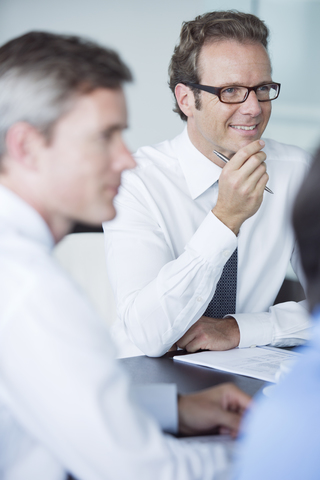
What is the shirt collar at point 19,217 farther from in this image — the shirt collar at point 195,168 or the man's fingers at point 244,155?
the shirt collar at point 195,168

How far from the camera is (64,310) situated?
66 cm

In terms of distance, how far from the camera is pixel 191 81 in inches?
72.4

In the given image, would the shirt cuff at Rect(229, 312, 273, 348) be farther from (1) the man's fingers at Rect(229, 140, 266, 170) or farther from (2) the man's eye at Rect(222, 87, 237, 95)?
(2) the man's eye at Rect(222, 87, 237, 95)

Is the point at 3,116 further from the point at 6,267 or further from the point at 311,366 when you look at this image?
the point at 311,366

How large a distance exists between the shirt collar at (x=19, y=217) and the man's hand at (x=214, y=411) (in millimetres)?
399

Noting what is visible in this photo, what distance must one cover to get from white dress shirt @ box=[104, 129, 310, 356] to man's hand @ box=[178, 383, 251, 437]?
426 millimetres

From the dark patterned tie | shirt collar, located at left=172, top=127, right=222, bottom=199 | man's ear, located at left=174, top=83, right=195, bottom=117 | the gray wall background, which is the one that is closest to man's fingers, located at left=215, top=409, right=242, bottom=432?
the dark patterned tie

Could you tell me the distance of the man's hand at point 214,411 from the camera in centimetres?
87

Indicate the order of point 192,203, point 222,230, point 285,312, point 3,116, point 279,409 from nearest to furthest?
point 279,409
point 3,116
point 222,230
point 285,312
point 192,203

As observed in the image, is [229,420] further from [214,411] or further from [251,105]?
[251,105]

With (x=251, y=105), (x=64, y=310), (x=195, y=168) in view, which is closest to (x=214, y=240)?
(x=195, y=168)

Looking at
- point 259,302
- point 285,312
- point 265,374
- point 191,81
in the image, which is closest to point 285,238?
point 259,302

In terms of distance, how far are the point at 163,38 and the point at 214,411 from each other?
315cm

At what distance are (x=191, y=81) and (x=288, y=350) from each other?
1.00 m
